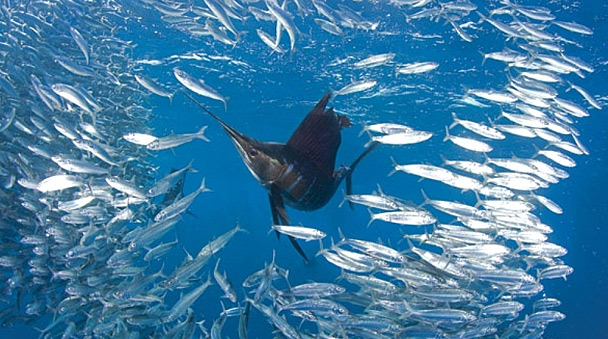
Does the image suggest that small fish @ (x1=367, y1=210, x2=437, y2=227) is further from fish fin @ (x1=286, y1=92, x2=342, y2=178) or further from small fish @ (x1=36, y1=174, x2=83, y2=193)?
small fish @ (x1=36, y1=174, x2=83, y2=193)

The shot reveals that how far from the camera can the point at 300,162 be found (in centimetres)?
388

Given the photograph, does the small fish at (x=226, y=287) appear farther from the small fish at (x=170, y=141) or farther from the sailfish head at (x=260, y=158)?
the sailfish head at (x=260, y=158)

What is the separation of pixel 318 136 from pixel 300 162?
0.33 m

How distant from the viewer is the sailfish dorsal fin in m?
3.88

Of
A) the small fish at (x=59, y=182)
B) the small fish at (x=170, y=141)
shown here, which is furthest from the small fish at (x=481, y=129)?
the small fish at (x=59, y=182)

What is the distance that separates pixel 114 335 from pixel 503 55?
8.49m

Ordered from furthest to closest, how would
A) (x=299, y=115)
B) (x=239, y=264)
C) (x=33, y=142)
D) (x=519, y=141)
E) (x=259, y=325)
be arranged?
(x=239, y=264), (x=299, y=115), (x=519, y=141), (x=259, y=325), (x=33, y=142)

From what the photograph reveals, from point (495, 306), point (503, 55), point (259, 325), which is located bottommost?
point (259, 325)

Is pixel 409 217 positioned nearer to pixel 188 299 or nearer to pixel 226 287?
pixel 226 287

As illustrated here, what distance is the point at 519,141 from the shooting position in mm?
18719

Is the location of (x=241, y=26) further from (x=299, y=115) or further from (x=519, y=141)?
(x=519, y=141)

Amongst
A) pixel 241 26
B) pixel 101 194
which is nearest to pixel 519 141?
pixel 241 26

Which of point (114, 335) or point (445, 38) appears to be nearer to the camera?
point (114, 335)

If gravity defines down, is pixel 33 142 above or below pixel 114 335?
above
